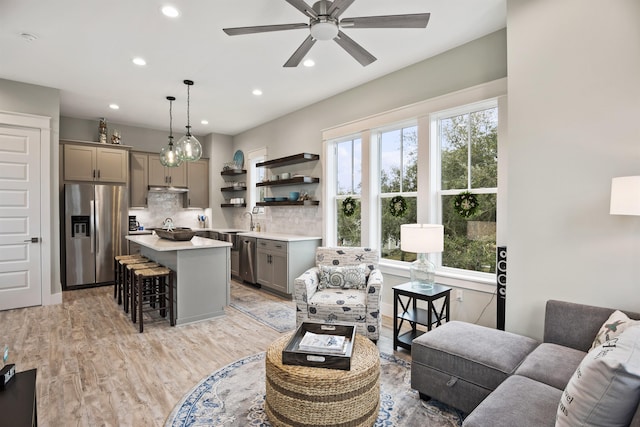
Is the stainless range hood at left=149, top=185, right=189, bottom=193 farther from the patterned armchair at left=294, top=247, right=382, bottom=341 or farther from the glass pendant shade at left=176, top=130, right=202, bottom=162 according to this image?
the patterned armchair at left=294, top=247, right=382, bottom=341

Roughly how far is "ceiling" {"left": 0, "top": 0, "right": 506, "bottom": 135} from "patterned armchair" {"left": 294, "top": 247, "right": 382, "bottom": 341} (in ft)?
7.11

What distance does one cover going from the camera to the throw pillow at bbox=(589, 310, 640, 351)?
1790mm

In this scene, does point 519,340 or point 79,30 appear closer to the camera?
point 519,340

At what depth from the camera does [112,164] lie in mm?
5957

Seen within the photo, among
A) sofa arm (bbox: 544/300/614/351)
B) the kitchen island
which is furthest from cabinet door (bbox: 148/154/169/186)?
sofa arm (bbox: 544/300/614/351)

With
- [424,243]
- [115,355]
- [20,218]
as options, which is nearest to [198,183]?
[20,218]

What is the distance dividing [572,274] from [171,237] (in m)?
4.25

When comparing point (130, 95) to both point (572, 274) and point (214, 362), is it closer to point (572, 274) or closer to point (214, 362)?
point (214, 362)

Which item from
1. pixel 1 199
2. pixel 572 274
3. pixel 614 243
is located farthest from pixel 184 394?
pixel 1 199

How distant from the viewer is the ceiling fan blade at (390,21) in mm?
2082

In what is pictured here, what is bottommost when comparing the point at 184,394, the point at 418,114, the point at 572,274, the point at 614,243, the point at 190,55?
the point at 184,394

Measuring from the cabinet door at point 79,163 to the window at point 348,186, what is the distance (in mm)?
4185

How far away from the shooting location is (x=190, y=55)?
142 inches

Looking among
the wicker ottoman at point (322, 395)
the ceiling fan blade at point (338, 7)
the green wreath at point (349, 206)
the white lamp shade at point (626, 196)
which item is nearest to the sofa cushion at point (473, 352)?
the wicker ottoman at point (322, 395)
